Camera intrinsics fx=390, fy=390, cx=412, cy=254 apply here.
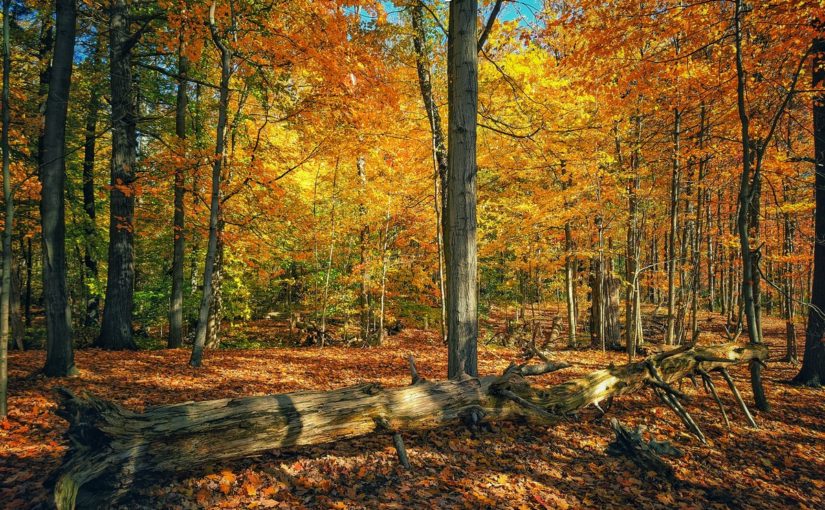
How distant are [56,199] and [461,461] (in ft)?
25.0

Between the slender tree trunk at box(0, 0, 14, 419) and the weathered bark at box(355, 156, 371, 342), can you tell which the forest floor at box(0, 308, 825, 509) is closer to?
the slender tree trunk at box(0, 0, 14, 419)

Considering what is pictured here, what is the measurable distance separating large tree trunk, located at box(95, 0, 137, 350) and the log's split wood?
794 cm

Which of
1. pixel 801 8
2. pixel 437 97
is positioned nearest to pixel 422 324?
pixel 437 97

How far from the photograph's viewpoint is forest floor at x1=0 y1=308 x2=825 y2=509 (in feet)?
12.1

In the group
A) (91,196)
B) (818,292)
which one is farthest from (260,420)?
(91,196)

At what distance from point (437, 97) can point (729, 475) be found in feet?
35.0

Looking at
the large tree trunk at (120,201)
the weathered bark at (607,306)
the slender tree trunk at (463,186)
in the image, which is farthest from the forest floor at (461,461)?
the weathered bark at (607,306)

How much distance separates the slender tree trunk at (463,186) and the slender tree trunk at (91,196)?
423 inches

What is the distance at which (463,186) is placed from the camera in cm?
531

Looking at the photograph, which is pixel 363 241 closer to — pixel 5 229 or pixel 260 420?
pixel 5 229

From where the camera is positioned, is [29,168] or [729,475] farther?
[29,168]

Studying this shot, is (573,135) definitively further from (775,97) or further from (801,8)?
(801,8)

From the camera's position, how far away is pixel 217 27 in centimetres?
849

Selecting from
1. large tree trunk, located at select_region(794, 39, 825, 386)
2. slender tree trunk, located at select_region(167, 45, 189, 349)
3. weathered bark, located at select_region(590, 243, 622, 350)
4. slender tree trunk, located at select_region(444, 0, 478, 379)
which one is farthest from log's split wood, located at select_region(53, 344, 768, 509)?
slender tree trunk, located at select_region(167, 45, 189, 349)
